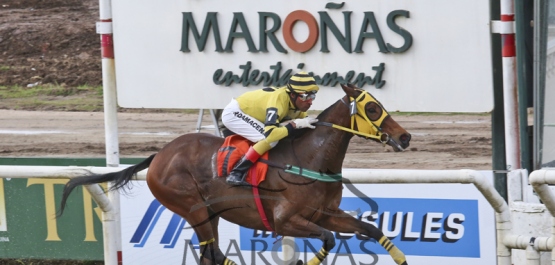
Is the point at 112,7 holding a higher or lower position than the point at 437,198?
higher

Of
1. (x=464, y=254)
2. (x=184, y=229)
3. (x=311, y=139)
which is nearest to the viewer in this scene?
(x=311, y=139)

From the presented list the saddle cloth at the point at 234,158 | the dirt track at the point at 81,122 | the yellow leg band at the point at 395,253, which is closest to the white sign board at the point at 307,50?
the saddle cloth at the point at 234,158

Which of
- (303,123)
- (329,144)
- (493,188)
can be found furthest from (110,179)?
(493,188)

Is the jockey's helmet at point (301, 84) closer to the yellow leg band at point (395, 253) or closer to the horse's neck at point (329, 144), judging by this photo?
the horse's neck at point (329, 144)

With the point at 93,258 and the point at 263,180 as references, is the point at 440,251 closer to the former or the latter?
the point at 263,180

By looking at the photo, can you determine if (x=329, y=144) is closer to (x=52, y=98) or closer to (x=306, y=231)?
(x=306, y=231)

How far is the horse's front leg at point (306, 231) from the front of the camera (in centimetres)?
609

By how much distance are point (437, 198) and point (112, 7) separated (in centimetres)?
→ 279

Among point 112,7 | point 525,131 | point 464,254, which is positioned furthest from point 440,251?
point 112,7

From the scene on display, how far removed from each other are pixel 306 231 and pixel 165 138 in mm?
6738

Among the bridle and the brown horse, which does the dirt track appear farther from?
the bridle

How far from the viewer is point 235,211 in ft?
21.2

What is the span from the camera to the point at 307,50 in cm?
729

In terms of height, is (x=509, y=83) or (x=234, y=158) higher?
(x=509, y=83)
